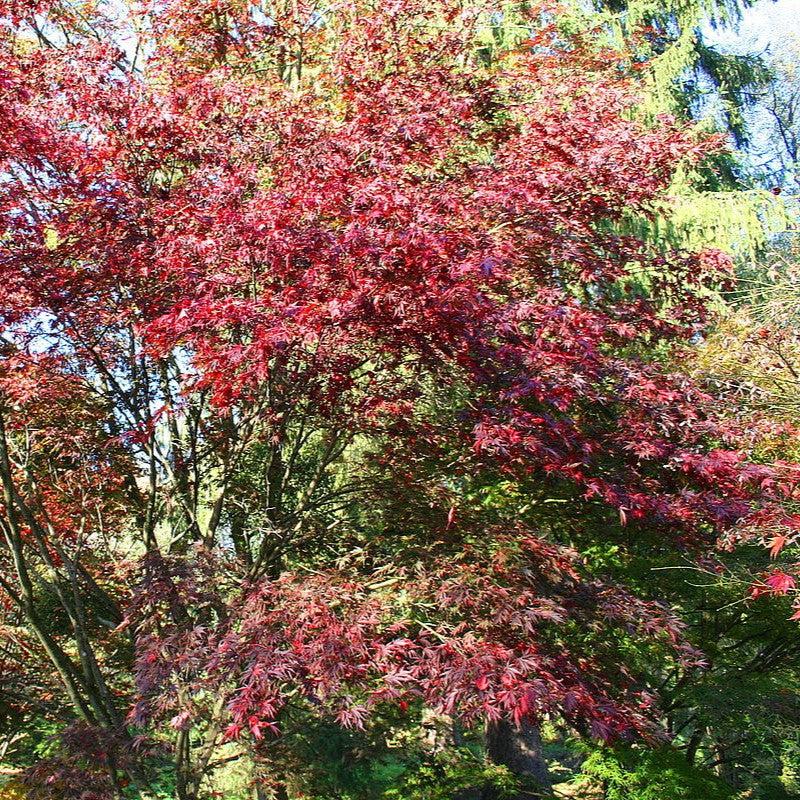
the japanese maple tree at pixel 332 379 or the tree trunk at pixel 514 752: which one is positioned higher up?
the japanese maple tree at pixel 332 379

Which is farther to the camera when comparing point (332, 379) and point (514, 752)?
point (514, 752)

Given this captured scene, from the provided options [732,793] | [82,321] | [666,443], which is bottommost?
[732,793]

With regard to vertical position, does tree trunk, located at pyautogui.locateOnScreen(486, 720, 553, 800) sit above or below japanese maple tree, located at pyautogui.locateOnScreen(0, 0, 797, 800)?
below

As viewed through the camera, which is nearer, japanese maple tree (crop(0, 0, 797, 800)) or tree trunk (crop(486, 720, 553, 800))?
japanese maple tree (crop(0, 0, 797, 800))

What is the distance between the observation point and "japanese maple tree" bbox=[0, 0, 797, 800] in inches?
154

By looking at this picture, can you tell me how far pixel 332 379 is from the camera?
4.50 metres

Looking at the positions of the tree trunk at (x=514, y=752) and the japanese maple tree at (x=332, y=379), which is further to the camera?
the tree trunk at (x=514, y=752)

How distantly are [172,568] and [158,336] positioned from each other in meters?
1.28

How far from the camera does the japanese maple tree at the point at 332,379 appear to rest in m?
3.91

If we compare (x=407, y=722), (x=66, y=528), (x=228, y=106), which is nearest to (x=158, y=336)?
(x=228, y=106)

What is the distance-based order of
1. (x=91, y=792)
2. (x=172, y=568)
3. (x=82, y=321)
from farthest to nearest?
(x=82, y=321) → (x=172, y=568) → (x=91, y=792)

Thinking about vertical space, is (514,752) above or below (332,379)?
below

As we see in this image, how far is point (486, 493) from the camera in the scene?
6863mm

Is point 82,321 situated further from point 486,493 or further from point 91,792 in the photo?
point 486,493
